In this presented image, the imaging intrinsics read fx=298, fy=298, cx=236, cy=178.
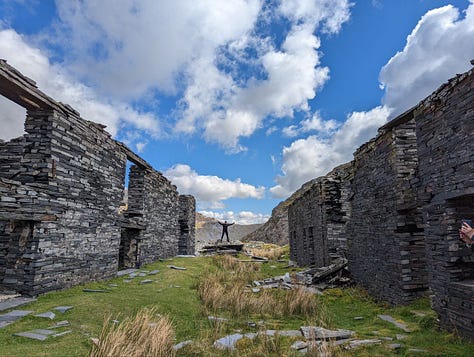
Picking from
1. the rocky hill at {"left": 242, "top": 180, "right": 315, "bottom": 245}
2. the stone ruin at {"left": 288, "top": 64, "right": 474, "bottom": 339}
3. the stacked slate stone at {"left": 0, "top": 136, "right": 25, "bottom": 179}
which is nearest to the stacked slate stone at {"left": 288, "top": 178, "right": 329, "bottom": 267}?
the stone ruin at {"left": 288, "top": 64, "right": 474, "bottom": 339}

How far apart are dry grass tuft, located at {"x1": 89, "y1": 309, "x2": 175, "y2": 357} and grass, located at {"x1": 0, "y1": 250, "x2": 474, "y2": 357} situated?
0.02m

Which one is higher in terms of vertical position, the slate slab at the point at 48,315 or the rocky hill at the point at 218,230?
the rocky hill at the point at 218,230

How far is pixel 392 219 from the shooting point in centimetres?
838

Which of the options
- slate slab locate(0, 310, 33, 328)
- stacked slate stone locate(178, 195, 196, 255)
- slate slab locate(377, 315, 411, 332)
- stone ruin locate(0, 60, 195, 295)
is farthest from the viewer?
stacked slate stone locate(178, 195, 196, 255)

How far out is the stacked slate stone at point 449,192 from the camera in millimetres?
5289

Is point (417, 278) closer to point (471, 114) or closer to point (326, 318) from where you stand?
point (326, 318)

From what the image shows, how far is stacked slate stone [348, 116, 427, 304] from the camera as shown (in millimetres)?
7824

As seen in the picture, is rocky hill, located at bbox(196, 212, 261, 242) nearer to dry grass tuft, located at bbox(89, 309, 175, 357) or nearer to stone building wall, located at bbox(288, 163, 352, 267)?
stone building wall, located at bbox(288, 163, 352, 267)

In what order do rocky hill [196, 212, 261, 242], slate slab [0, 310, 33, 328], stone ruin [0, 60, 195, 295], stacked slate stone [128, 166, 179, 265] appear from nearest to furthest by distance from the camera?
slate slab [0, 310, 33, 328]
stone ruin [0, 60, 195, 295]
stacked slate stone [128, 166, 179, 265]
rocky hill [196, 212, 261, 242]

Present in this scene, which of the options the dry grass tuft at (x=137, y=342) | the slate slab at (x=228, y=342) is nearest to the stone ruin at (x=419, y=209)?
the slate slab at (x=228, y=342)

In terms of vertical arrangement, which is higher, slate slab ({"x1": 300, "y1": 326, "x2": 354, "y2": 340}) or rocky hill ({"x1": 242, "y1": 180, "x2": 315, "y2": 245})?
rocky hill ({"x1": 242, "y1": 180, "x2": 315, "y2": 245})

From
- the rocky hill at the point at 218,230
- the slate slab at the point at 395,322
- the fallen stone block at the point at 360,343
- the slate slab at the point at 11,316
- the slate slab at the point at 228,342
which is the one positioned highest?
the rocky hill at the point at 218,230

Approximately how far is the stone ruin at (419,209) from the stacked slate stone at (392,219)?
0.02m

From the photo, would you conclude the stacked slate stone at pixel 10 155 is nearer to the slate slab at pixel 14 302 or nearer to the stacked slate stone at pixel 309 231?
the slate slab at pixel 14 302
